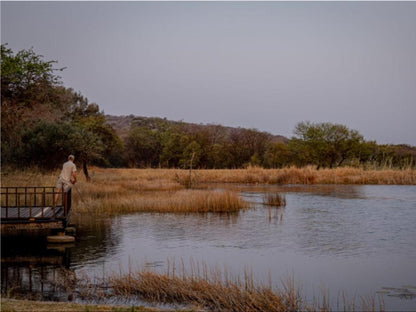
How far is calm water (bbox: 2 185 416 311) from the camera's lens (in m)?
10.9

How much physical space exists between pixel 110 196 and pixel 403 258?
15.7 meters

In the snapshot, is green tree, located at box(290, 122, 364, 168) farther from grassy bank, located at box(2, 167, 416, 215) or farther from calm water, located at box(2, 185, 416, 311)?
calm water, located at box(2, 185, 416, 311)

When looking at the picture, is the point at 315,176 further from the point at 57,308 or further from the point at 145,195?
the point at 57,308

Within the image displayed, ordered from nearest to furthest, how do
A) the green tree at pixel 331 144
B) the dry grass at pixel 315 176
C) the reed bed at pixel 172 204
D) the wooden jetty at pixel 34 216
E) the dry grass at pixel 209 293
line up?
the dry grass at pixel 209 293 < the wooden jetty at pixel 34 216 < the reed bed at pixel 172 204 < the dry grass at pixel 315 176 < the green tree at pixel 331 144

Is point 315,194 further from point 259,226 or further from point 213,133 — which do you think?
point 213,133

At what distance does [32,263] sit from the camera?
12.2m

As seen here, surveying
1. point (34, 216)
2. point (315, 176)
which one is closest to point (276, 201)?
point (34, 216)

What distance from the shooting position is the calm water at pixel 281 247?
1088 cm

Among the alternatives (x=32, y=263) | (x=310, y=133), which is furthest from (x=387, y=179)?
(x=32, y=263)

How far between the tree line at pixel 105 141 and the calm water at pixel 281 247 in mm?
10984

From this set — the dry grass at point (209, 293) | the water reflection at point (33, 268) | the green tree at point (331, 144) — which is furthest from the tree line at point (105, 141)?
the dry grass at point (209, 293)

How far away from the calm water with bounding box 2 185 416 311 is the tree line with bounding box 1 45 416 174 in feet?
36.0

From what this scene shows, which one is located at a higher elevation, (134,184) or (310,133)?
(310,133)

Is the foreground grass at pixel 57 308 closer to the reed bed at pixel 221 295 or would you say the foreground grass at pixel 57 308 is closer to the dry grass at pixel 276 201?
the reed bed at pixel 221 295
